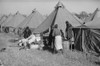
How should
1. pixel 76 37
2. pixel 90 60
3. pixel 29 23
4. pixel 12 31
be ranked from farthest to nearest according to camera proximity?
pixel 12 31
pixel 29 23
pixel 76 37
pixel 90 60

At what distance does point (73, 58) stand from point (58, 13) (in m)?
6.21

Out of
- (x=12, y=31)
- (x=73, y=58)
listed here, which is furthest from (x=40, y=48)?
(x=12, y=31)

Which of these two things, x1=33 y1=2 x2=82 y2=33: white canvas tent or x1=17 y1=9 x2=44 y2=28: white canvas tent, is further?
x1=17 y1=9 x2=44 y2=28: white canvas tent

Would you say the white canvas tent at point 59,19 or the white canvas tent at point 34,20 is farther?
the white canvas tent at point 34,20

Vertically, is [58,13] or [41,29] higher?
[58,13]

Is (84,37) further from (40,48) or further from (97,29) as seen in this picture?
(40,48)

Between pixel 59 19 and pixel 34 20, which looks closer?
pixel 59 19

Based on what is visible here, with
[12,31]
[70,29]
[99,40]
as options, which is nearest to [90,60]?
[99,40]

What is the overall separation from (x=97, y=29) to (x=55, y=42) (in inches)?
83.9

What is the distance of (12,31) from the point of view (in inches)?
958

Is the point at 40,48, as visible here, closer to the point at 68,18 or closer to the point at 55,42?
the point at 55,42

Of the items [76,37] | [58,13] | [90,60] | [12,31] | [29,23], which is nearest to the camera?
[90,60]

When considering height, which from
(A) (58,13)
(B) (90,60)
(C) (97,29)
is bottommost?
(B) (90,60)

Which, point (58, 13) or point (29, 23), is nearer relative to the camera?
point (58, 13)
